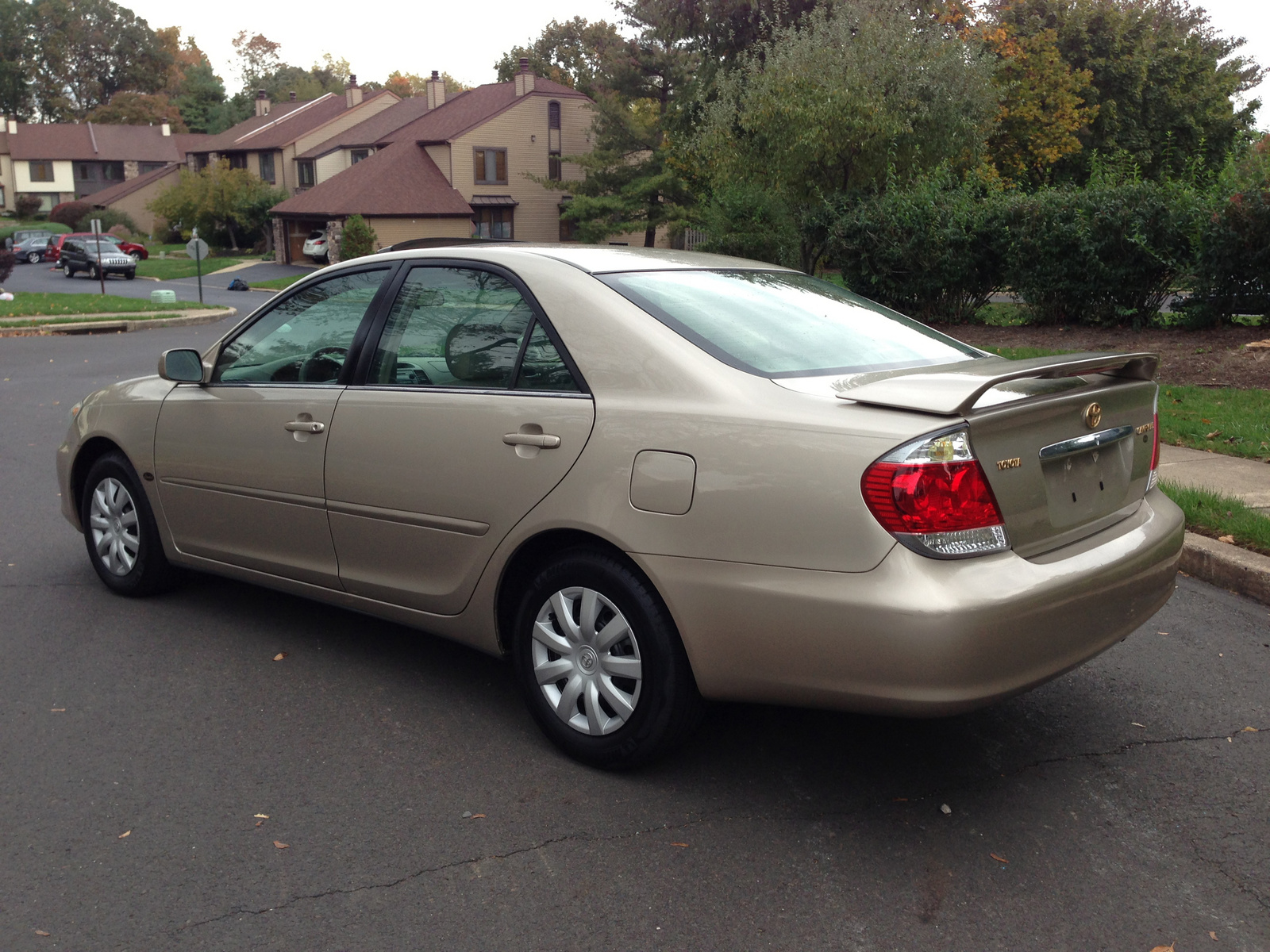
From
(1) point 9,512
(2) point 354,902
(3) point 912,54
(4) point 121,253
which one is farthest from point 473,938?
(4) point 121,253

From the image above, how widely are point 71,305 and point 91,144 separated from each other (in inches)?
2844

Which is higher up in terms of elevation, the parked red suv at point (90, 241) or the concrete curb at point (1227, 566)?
the parked red suv at point (90, 241)

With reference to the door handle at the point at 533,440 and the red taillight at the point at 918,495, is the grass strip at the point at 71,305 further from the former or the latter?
the red taillight at the point at 918,495

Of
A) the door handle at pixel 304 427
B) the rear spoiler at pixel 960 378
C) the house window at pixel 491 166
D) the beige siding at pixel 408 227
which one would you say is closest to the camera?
the rear spoiler at pixel 960 378

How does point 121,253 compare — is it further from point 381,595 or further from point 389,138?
point 381,595

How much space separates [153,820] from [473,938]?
1.21 metres

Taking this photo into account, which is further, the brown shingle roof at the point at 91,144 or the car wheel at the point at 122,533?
the brown shingle roof at the point at 91,144

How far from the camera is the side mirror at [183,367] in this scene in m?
5.21

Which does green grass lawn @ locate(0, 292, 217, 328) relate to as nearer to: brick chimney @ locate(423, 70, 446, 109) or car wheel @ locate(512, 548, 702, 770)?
car wheel @ locate(512, 548, 702, 770)

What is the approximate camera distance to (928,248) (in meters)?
17.2

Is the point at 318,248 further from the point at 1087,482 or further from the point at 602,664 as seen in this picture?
the point at 1087,482

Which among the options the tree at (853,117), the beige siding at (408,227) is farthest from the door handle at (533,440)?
the beige siding at (408,227)

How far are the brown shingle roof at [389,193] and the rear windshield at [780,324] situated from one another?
50058 mm

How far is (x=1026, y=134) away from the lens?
36.6 meters
